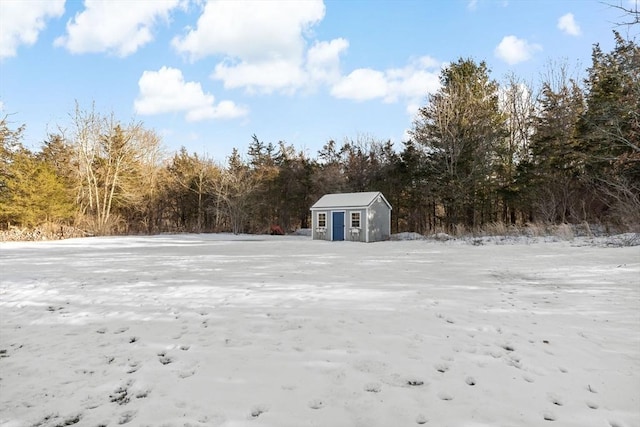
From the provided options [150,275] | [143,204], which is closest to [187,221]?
[143,204]

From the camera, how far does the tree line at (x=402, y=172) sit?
19.7 m

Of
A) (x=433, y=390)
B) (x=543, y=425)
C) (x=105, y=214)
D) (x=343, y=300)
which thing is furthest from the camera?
(x=105, y=214)

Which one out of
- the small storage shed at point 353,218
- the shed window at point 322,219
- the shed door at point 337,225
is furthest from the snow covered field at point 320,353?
the shed window at point 322,219

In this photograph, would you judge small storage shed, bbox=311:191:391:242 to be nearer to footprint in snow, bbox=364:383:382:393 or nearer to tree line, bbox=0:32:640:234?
tree line, bbox=0:32:640:234

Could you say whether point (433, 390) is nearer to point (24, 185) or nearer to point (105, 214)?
point (24, 185)

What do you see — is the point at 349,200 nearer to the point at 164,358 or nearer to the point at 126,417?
the point at 164,358

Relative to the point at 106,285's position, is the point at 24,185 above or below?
above

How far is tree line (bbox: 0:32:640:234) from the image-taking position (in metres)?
19.7

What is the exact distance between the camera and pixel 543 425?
2271 mm

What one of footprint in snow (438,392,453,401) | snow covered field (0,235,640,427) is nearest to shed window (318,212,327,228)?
snow covered field (0,235,640,427)

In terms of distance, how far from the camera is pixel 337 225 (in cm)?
2159

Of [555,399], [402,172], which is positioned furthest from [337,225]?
[555,399]

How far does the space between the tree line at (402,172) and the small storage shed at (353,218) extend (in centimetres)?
412

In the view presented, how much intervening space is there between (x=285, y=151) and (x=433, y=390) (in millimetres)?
33176
